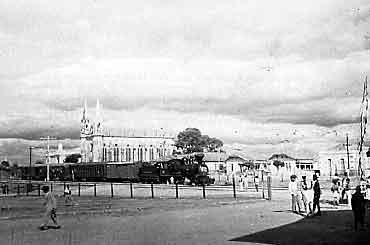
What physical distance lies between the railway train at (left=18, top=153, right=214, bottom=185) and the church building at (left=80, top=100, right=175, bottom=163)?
37.7m

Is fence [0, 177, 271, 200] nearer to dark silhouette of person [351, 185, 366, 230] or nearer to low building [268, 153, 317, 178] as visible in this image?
dark silhouette of person [351, 185, 366, 230]

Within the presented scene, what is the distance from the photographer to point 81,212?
67.5 ft

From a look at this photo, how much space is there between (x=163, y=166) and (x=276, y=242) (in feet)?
137

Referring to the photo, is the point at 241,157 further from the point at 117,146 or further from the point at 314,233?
the point at 314,233

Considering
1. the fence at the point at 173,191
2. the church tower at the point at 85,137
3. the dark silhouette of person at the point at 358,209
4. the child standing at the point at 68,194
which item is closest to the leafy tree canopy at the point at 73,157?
the church tower at the point at 85,137

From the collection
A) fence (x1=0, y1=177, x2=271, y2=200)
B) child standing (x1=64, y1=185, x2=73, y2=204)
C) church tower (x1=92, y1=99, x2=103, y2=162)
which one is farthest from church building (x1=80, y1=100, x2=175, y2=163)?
child standing (x1=64, y1=185, x2=73, y2=204)

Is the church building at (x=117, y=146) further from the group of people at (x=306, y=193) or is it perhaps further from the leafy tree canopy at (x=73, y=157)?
the group of people at (x=306, y=193)

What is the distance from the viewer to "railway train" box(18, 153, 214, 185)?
165ft

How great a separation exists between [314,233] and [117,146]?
119 metres

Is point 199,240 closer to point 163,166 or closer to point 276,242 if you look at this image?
point 276,242

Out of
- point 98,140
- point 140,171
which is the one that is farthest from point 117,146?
point 140,171

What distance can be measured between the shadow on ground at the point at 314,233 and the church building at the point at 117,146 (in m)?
109

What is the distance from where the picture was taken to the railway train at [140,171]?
50156 millimetres

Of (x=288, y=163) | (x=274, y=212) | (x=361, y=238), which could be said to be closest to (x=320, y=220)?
(x=274, y=212)
